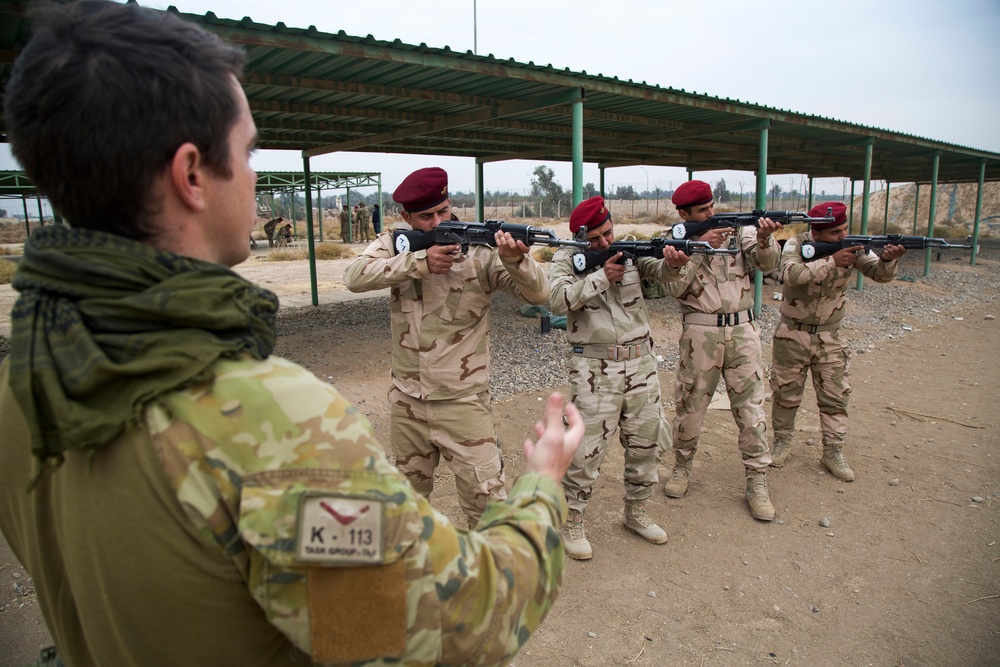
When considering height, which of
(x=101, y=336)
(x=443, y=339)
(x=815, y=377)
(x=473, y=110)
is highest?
(x=473, y=110)

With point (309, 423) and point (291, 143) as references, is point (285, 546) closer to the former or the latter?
point (309, 423)

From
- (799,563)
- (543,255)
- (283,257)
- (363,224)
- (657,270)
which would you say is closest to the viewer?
(799,563)

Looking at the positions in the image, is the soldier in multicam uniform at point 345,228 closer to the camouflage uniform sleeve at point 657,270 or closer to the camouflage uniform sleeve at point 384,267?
the camouflage uniform sleeve at point 657,270

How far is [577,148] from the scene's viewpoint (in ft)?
23.3

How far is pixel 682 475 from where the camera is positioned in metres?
4.40

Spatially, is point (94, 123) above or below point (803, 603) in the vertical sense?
above

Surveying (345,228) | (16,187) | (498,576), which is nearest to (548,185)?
(345,228)

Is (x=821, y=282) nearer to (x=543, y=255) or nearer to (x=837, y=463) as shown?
(x=837, y=463)

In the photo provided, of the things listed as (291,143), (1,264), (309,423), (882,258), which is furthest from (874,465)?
(1,264)

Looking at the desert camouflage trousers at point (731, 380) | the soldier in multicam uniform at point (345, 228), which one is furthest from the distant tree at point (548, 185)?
the desert camouflage trousers at point (731, 380)

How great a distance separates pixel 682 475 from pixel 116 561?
4103 mm

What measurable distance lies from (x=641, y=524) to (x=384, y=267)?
2.18m

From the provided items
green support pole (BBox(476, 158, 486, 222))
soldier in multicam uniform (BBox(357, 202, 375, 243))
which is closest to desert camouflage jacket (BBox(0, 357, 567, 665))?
green support pole (BBox(476, 158, 486, 222))

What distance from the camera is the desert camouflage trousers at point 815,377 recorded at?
469cm
